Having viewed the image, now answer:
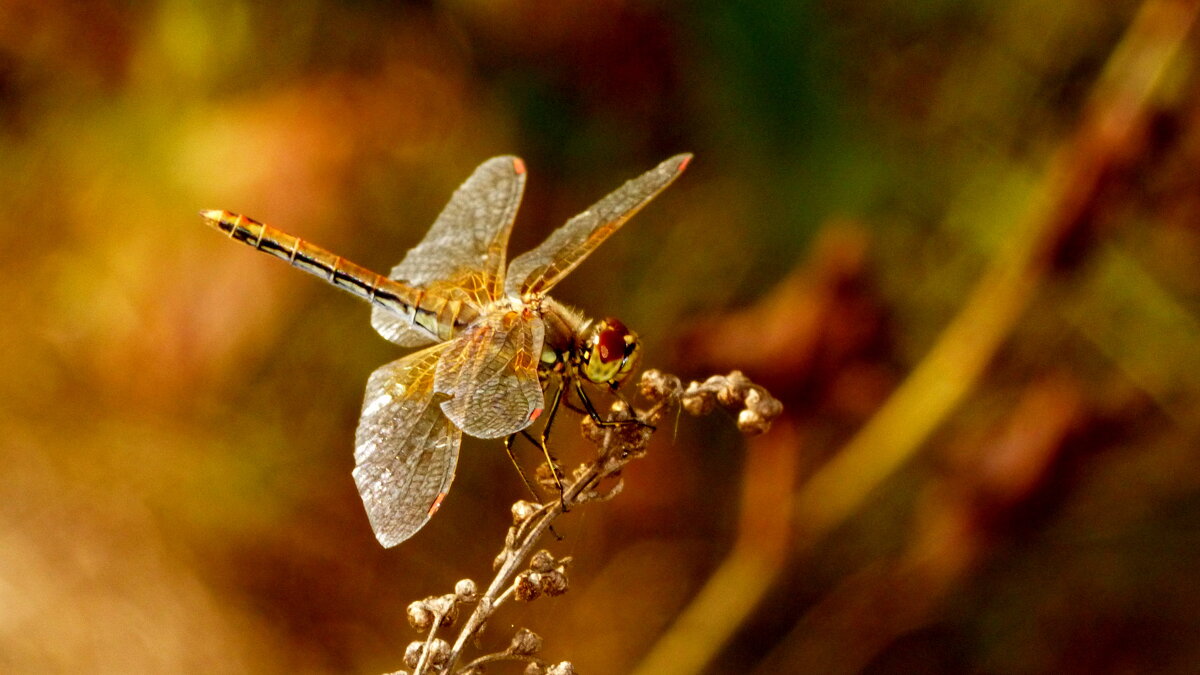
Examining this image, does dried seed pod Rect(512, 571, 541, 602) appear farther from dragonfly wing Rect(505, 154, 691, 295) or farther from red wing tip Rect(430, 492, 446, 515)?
dragonfly wing Rect(505, 154, 691, 295)

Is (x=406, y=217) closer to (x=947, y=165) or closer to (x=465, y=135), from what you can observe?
(x=465, y=135)

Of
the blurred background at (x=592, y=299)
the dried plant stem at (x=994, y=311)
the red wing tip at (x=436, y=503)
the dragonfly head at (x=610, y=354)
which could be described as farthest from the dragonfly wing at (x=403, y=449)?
the dried plant stem at (x=994, y=311)

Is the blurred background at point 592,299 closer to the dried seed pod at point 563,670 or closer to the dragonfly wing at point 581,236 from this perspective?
the dragonfly wing at point 581,236

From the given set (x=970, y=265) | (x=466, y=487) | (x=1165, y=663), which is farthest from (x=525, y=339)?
Answer: (x=1165, y=663)

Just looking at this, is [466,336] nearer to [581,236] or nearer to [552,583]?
[581,236]

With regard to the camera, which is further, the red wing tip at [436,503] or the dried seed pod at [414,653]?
the red wing tip at [436,503]
